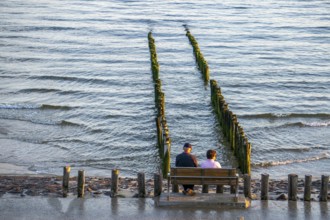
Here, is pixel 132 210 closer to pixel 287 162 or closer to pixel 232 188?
pixel 232 188

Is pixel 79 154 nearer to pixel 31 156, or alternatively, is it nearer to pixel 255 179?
pixel 31 156

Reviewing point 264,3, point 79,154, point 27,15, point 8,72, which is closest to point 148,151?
point 79,154

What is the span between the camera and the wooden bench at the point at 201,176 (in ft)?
62.2

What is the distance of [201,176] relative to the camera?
62.4ft

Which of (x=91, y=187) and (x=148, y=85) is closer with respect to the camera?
(x=91, y=187)

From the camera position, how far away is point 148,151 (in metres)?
30.2

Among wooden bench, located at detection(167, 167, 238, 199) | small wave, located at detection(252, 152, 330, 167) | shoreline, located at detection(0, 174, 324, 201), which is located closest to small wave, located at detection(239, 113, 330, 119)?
small wave, located at detection(252, 152, 330, 167)

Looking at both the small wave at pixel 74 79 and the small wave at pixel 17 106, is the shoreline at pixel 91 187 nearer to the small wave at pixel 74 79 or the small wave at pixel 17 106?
the small wave at pixel 17 106

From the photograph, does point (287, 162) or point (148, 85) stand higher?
point (148, 85)

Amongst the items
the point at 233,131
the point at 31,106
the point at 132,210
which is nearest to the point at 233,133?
the point at 233,131

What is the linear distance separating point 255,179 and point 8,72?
85.8 ft

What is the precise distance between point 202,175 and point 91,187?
434cm

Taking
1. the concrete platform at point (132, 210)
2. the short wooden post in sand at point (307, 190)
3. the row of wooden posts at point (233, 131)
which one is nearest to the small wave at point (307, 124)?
the row of wooden posts at point (233, 131)

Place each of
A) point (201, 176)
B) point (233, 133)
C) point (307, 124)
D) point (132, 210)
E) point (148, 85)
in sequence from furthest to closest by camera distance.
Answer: point (148, 85) → point (307, 124) → point (233, 133) → point (132, 210) → point (201, 176)
